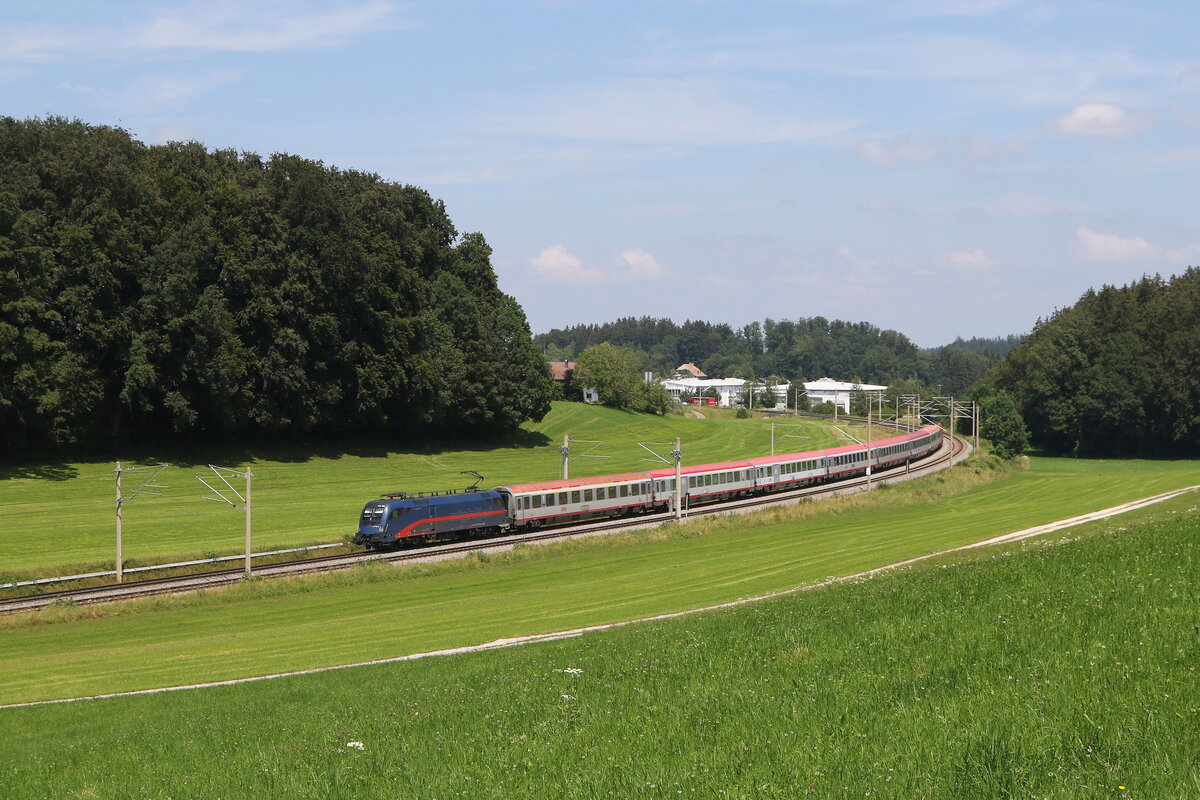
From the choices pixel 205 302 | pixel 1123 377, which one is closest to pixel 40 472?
pixel 205 302

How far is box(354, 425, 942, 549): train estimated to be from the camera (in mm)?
48500

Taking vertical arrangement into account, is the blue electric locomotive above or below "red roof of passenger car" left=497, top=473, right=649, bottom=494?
below

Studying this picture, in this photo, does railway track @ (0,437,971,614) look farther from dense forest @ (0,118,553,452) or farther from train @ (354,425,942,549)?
dense forest @ (0,118,553,452)

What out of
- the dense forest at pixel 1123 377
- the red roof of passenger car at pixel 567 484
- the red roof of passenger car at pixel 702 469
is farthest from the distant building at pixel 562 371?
the red roof of passenger car at pixel 567 484

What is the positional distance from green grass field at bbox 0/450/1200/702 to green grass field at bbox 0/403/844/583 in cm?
899

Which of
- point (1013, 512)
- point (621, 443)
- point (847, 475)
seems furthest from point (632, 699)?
point (621, 443)

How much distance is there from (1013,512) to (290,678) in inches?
A: 1728

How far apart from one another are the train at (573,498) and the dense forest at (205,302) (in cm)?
2351

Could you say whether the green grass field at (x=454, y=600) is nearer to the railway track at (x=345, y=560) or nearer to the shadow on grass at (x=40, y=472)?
the railway track at (x=345, y=560)

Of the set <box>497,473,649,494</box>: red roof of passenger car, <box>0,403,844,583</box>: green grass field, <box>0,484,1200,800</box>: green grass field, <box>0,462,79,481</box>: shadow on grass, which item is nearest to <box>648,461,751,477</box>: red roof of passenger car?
<box>497,473,649,494</box>: red roof of passenger car

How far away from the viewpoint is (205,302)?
2835 inches

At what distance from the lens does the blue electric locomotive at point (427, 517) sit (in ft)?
156

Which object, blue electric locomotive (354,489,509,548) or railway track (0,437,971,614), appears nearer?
railway track (0,437,971,614)

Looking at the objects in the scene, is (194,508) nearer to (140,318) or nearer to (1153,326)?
(140,318)
